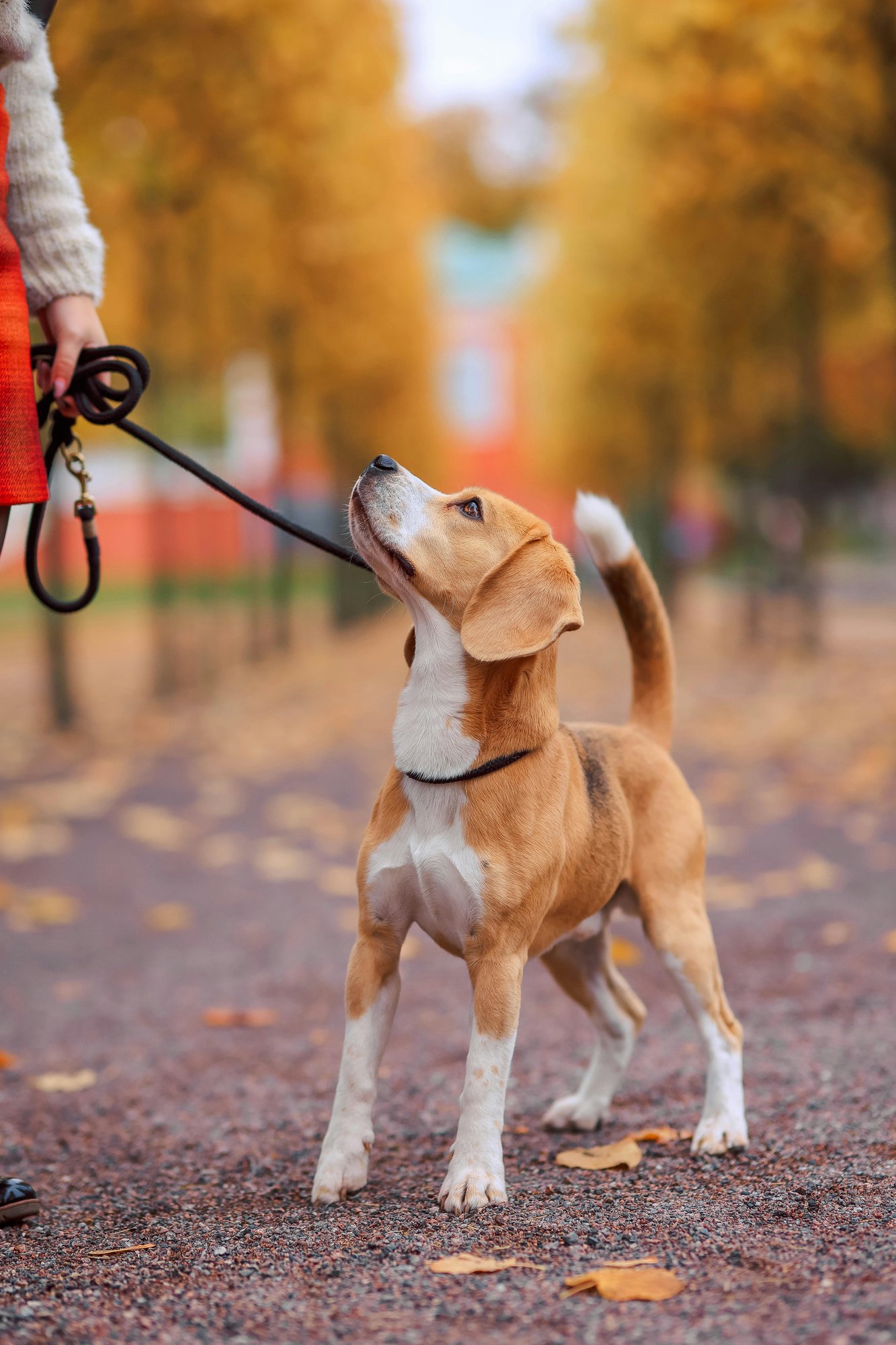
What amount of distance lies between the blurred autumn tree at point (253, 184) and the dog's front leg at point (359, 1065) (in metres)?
8.25

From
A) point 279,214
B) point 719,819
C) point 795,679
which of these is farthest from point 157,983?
point 279,214

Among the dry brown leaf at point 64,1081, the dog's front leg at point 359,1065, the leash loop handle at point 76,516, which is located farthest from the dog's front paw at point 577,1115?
the leash loop handle at point 76,516

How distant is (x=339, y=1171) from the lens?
2.96 meters

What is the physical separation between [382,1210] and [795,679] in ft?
42.0

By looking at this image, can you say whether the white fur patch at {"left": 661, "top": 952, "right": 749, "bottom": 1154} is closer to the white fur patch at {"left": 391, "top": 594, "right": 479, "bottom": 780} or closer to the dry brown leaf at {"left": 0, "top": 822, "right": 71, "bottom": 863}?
the white fur patch at {"left": 391, "top": 594, "right": 479, "bottom": 780}

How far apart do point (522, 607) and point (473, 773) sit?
1.18 ft

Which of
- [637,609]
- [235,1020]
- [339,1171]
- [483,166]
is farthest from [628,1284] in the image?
[483,166]

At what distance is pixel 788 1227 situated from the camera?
2670 millimetres

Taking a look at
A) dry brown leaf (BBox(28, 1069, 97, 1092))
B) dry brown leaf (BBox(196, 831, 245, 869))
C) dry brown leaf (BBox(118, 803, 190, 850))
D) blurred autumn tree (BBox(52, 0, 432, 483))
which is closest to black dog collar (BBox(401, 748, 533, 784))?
dry brown leaf (BBox(28, 1069, 97, 1092))

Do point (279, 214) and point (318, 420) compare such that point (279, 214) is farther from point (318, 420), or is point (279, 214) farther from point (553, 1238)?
point (553, 1238)

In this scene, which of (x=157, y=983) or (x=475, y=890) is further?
(x=157, y=983)

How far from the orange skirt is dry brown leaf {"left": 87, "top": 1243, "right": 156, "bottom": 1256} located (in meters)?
1.47

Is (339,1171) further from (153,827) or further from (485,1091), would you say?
(153,827)

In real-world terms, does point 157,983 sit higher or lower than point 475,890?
lower
